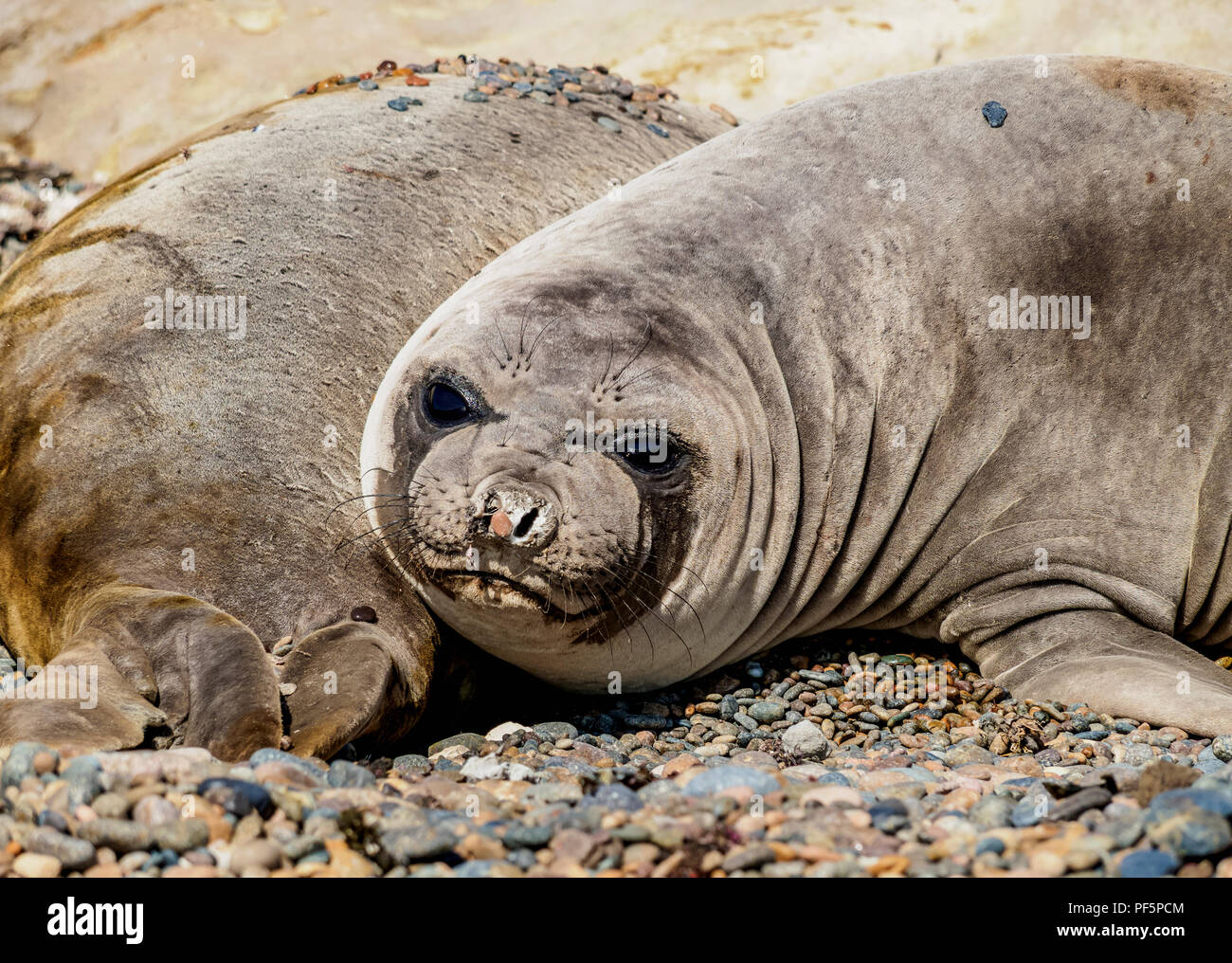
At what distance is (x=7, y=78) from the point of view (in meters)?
9.97

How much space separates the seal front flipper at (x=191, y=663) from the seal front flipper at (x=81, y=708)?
0.05 metres

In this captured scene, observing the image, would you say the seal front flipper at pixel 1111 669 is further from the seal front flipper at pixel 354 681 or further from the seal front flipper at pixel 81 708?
the seal front flipper at pixel 81 708

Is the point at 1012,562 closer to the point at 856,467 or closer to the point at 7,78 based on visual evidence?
the point at 856,467

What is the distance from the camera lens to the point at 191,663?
13.4 feet

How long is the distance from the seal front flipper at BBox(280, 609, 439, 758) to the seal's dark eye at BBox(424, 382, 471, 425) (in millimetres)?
661

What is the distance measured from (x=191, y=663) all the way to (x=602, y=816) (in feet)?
4.88

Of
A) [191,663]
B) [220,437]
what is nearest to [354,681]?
[191,663]

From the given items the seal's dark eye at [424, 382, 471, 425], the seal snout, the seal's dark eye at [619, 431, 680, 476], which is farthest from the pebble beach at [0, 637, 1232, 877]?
the seal's dark eye at [424, 382, 471, 425]

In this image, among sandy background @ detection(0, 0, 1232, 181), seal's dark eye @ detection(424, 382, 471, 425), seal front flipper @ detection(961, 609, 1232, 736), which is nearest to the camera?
seal's dark eye @ detection(424, 382, 471, 425)

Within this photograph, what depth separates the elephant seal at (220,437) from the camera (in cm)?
407

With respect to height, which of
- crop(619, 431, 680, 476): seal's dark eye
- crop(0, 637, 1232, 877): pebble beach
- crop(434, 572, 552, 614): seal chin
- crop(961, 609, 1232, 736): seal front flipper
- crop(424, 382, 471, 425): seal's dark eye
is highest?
crop(424, 382, 471, 425): seal's dark eye

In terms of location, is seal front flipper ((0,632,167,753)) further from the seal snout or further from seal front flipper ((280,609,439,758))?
the seal snout

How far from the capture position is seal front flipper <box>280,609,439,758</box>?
3998 mm

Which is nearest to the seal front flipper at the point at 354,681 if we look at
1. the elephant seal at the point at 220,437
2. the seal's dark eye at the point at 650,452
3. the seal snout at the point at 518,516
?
the elephant seal at the point at 220,437
